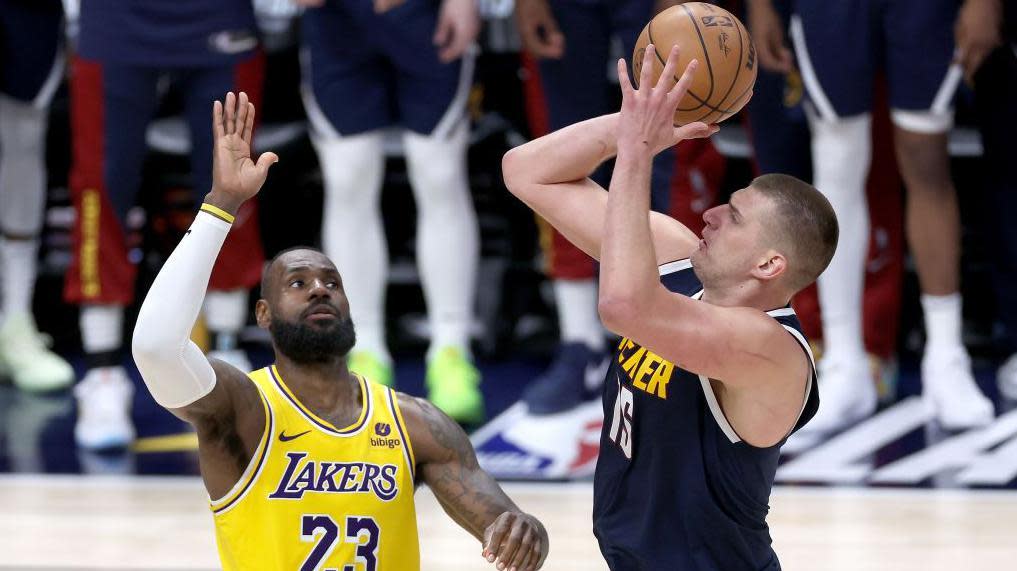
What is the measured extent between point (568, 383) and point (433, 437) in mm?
2410

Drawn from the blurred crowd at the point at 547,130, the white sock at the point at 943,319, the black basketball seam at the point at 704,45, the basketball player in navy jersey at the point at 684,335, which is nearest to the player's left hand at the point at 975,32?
the blurred crowd at the point at 547,130

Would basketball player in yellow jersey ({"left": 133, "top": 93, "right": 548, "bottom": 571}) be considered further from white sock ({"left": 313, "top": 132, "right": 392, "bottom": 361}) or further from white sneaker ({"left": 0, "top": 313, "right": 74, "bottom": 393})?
white sneaker ({"left": 0, "top": 313, "right": 74, "bottom": 393})

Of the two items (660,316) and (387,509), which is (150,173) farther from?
(660,316)

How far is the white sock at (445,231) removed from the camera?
5.94 meters

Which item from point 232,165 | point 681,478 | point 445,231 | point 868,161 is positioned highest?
point 232,165

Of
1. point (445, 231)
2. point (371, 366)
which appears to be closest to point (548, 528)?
point (371, 366)

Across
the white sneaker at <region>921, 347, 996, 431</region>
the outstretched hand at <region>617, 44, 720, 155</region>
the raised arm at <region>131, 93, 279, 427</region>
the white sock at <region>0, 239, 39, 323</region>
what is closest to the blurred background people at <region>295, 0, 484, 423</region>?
the white sock at <region>0, 239, 39, 323</region>

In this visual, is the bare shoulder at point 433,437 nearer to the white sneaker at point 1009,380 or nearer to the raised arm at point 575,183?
the raised arm at point 575,183

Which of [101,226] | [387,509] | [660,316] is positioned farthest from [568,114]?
[660,316]

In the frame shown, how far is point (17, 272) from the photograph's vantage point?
6699mm

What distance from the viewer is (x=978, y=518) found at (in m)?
5.01

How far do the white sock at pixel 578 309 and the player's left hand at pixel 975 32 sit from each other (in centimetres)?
150

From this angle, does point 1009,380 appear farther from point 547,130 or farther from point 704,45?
point 704,45

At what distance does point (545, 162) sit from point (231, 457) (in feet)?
2.86
